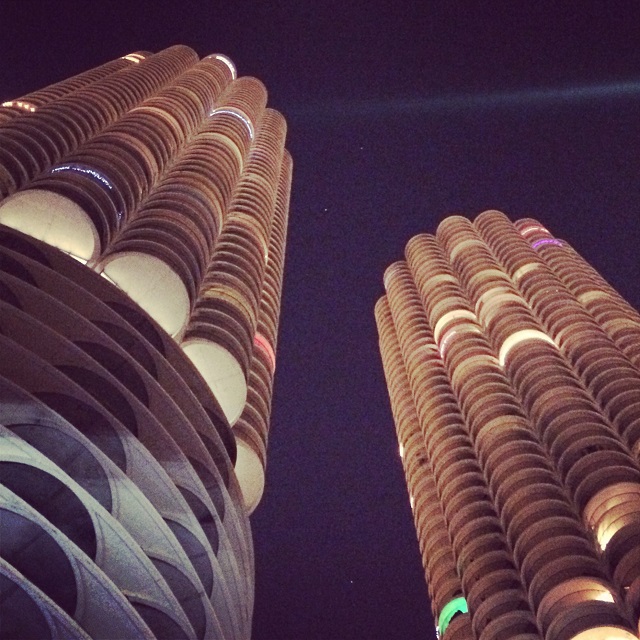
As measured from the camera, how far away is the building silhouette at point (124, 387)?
20.4 meters

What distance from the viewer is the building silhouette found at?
20359mm

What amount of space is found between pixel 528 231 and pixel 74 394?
68394mm

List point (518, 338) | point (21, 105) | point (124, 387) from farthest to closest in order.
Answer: point (518, 338) → point (21, 105) → point (124, 387)

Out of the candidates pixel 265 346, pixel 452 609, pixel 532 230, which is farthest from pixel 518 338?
pixel 532 230

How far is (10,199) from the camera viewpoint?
38.2 m

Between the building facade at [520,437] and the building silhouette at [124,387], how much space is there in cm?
1365

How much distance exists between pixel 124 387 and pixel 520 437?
105 ft

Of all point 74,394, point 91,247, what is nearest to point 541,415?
point 91,247

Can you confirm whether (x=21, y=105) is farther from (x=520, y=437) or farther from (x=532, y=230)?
(x=532, y=230)

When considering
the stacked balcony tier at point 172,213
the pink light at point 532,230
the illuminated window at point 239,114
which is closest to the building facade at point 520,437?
the pink light at point 532,230

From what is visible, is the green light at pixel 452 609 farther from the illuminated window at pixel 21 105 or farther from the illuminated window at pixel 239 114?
the illuminated window at pixel 239 114

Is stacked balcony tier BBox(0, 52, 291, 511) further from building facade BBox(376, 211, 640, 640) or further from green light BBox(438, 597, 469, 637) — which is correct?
green light BBox(438, 597, 469, 637)

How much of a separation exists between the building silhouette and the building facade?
13650mm

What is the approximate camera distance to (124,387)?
24.8m
